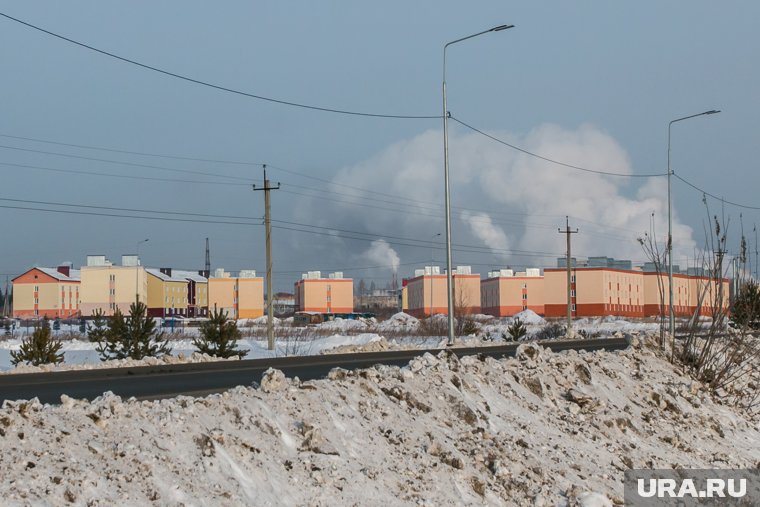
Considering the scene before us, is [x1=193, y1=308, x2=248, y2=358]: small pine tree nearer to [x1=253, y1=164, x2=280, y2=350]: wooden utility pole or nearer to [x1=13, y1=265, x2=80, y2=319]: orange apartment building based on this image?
[x1=253, y1=164, x2=280, y2=350]: wooden utility pole

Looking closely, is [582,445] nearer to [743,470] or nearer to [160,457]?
[743,470]

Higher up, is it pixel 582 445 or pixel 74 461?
pixel 74 461

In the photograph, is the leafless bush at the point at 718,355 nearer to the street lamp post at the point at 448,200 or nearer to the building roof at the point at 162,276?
the street lamp post at the point at 448,200

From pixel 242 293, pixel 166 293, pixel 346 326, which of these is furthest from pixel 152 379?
pixel 166 293

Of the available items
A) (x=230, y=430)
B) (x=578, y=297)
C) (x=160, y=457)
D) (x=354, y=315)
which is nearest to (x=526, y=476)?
(x=230, y=430)

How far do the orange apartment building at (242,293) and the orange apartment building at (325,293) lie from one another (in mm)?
9887

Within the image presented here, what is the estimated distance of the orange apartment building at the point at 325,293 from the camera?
146 meters

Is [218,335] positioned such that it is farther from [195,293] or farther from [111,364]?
[195,293]

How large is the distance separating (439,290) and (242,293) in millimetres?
33954

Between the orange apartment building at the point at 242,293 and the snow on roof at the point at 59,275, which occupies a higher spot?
the snow on roof at the point at 59,275

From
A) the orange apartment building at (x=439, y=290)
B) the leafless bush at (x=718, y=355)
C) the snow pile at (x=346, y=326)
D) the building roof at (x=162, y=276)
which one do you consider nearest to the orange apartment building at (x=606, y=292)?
the orange apartment building at (x=439, y=290)

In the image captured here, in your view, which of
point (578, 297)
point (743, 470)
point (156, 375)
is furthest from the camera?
point (578, 297)

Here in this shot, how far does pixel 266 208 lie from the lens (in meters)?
35.3

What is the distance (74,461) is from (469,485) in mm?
3678
